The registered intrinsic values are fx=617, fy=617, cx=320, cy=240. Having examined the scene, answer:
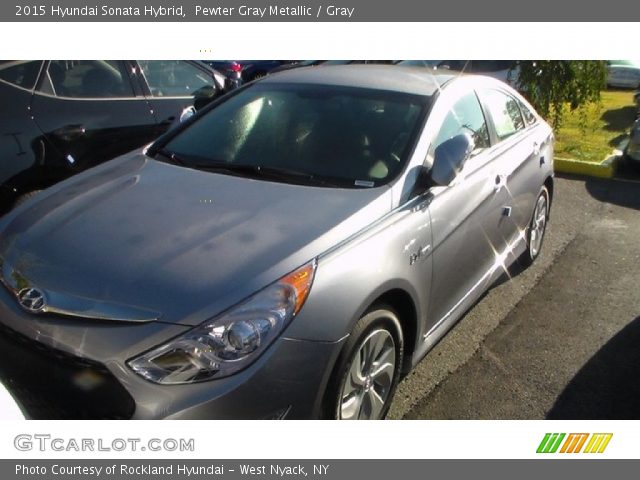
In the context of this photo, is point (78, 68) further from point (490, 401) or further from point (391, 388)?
point (490, 401)

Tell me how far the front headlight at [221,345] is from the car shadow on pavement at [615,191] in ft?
17.8

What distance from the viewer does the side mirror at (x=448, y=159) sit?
2820 millimetres

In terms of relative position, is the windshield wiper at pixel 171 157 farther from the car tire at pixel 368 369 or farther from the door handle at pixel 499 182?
the door handle at pixel 499 182

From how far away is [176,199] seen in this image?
2.75 meters

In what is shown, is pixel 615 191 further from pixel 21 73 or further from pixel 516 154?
pixel 21 73

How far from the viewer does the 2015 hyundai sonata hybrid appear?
6.70 ft

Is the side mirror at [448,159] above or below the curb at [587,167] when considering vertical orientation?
above

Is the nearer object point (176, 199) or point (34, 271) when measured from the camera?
point (34, 271)

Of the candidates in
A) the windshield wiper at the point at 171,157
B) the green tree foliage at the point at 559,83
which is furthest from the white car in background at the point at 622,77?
the windshield wiper at the point at 171,157

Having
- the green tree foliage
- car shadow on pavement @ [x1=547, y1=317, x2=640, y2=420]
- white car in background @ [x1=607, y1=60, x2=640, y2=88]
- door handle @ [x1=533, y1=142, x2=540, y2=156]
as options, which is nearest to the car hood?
car shadow on pavement @ [x1=547, y1=317, x2=640, y2=420]

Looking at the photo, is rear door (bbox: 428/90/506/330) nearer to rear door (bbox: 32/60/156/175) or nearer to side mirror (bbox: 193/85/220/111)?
side mirror (bbox: 193/85/220/111)

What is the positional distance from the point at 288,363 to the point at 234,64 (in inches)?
388

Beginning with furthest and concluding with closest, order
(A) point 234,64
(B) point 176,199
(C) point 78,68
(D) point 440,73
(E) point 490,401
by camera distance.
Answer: (A) point 234,64
(C) point 78,68
(D) point 440,73
(E) point 490,401
(B) point 176,199

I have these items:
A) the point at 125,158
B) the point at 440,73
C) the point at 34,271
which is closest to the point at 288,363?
the point at 34,271
